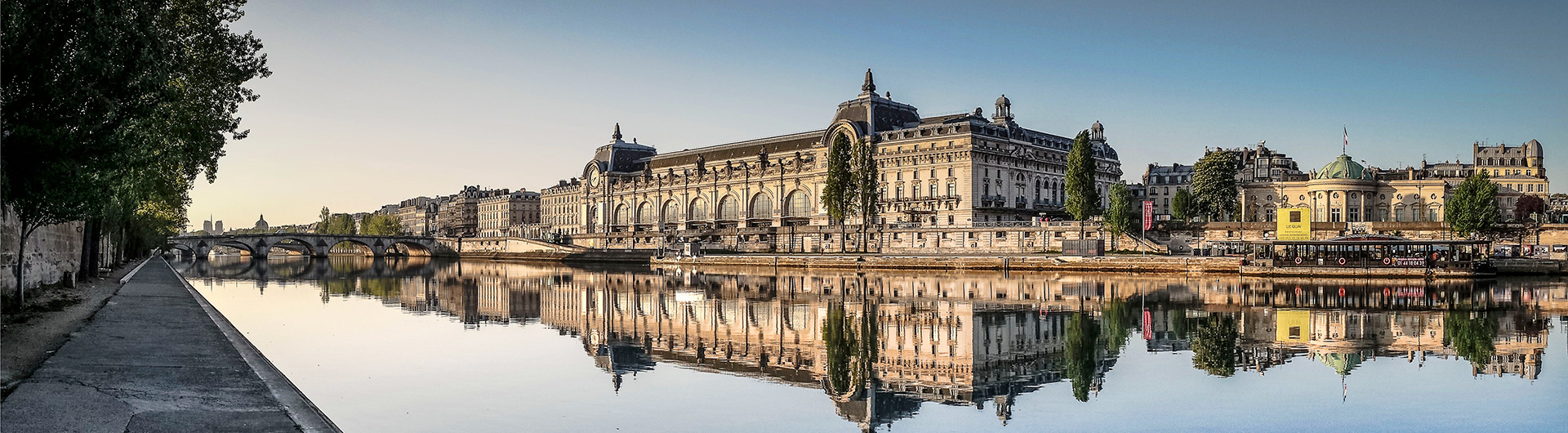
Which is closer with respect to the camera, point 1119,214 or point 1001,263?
point 1001,263

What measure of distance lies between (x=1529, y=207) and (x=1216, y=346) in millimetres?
114115

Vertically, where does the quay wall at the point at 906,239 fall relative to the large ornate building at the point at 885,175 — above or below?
below

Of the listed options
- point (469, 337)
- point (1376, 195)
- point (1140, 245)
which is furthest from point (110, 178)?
point (1376, 195)

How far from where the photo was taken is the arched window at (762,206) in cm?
10950

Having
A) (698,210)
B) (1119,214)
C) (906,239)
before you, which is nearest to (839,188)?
(906,239)

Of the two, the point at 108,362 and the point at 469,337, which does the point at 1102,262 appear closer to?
the point at 469,337

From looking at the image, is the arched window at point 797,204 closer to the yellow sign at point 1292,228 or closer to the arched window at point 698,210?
the arched window at point 698,210

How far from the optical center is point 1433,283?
4903cm

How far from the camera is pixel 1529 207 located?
4387 inches

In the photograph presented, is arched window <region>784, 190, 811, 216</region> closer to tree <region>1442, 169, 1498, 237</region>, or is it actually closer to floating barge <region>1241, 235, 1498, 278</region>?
floating barge <region>1241, 235, 1498, 278</region>

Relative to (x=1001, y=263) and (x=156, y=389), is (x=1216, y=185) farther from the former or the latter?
(x=156, y=389)

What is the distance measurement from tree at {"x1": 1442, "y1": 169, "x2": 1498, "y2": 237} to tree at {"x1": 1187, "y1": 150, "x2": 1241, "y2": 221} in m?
17.4

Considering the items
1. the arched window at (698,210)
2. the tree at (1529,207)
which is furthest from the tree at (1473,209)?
the arched window at (698,210)

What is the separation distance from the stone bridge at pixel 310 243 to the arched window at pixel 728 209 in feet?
161
